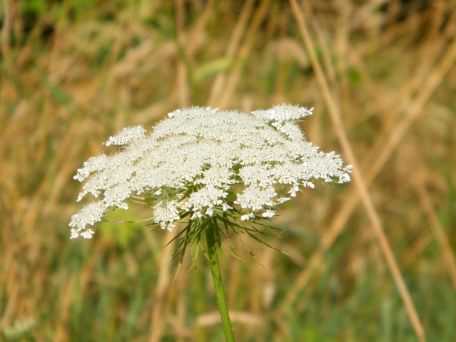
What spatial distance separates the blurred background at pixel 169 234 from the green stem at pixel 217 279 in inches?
37.6

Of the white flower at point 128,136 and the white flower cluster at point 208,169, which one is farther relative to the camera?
the white flower at point 128,136

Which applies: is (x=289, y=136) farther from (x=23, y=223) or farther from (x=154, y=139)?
(x=23, y=223)

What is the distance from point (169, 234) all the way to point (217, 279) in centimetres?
167

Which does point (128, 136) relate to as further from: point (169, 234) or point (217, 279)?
point (169, 234)

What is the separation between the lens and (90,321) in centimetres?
360

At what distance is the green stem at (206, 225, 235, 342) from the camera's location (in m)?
1.33

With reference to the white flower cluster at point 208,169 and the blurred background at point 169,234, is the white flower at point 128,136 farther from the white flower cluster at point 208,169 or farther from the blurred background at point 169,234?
the blurred background at point 169,234

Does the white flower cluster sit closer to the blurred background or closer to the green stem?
the green stem

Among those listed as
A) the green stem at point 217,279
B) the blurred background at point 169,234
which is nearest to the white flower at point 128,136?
the green stem at point 217,279

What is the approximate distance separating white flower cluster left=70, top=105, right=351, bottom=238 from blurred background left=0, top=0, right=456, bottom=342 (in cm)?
84

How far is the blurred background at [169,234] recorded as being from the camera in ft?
9.96

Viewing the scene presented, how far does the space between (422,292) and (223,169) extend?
3134 millimetres

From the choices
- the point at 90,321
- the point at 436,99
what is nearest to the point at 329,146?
the point at 436,99

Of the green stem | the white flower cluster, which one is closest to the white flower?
the white flower cluster
